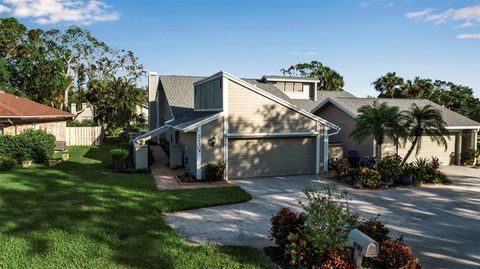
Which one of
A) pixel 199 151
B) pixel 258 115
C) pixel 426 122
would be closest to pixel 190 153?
pixel 199 151

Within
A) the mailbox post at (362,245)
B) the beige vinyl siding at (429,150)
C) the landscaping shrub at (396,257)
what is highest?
the beige vinyl siding at (429,150)

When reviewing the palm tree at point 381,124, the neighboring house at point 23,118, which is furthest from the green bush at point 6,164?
the palm tree at point 381,124

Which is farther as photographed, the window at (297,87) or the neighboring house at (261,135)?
the window at (297,87)

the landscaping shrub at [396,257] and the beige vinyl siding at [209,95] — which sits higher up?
the beige vinyl siding at [209,95]

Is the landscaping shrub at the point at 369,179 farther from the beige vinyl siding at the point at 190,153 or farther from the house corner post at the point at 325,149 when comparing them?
the beige vinyl siding at the point at 190,153

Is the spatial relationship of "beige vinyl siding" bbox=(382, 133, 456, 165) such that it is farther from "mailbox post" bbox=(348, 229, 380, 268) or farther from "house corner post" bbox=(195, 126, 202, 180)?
"mailbox post" bbox=(348, 229, 380, 268)

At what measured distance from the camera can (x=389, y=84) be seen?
41656 millimetres

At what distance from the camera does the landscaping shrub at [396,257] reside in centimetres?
602

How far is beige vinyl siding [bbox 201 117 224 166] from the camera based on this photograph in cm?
1523

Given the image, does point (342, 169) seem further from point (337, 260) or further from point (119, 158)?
point (119, 158)

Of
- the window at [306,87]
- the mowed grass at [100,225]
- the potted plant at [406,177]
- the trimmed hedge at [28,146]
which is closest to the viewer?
the mowed grass at [100,225]

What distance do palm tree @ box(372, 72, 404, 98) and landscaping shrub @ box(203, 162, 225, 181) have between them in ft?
106

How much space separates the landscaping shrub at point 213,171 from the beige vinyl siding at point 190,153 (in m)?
0.61

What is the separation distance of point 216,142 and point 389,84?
33.5 metres
